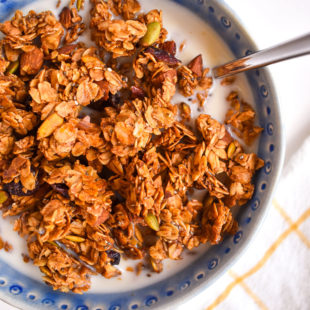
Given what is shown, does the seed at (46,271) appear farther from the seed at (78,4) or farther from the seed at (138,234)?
the seed at (78,4)

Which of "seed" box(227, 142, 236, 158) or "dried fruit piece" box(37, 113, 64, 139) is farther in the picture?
"seed" box(227, 142, 236, 158)

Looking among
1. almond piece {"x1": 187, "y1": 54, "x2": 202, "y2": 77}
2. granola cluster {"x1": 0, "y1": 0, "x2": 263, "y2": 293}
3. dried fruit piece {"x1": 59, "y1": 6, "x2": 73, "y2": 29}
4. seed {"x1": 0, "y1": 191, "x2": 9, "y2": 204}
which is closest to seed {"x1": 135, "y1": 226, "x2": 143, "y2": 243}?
granola cluster {"x1": 0, "y1": 0, "x2": 263, "y2": 293}

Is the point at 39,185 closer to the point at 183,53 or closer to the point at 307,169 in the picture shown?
the point at 183,53

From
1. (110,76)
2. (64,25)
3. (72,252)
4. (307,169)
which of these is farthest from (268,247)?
(64,25)

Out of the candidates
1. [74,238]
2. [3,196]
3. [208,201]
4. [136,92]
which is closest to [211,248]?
[208,201]

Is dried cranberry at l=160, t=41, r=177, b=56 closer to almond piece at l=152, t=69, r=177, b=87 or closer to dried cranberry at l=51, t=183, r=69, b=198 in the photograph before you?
almond piece at l=152, t=69, r=177, b=87

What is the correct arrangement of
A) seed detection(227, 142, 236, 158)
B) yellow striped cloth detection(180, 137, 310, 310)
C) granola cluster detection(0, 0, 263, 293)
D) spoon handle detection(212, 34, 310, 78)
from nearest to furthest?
spoon handle detection(212, 34, 310, 78) → granola cluster detection(0, 0, 263, 293) → seed detection(227, 142, 236, 158) → yellow striped cloth detection(180, 137, 310, 310)

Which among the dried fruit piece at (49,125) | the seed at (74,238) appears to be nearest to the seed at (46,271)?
the seed at (74,238)
